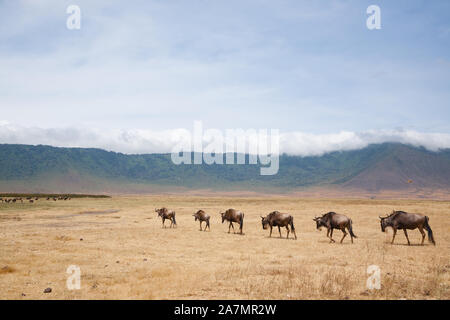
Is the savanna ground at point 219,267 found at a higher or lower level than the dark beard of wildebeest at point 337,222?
lower

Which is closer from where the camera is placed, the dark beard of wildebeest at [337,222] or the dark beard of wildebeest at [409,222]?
the dark beard of wildebeest at [409,222]

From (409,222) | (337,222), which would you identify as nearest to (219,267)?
(337,222)

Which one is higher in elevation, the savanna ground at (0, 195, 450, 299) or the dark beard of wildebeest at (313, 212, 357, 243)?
the dark beard of wildebeest at (313, 212, 357, 243)

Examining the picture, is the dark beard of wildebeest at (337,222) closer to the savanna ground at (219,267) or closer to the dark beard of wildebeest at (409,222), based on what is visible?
the savanna ground at (219,267)

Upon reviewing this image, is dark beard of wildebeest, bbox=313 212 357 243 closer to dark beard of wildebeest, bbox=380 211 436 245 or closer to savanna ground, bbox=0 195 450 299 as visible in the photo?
savanna ground, bbox=0 195 450 299

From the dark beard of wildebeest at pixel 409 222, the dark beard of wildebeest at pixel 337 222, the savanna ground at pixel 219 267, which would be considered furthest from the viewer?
the dark beard of wildebeest at pixel 337 222

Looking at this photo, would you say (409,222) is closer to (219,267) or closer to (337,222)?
(337,222)

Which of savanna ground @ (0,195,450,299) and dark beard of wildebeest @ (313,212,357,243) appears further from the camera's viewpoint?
dark beard of wildebeest @ (313,212,357,243)

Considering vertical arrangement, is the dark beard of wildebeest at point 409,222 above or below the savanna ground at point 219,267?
above

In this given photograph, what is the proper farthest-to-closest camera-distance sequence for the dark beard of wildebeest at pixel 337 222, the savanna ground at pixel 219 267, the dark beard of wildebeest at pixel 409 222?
the dark beard of wildebeest at pixel 337 222 → the dark beard of wildebeest at pixel 409 222 → the savanna ground at pixel 219 267

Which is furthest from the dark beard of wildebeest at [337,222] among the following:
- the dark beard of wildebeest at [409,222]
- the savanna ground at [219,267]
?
the dark beard of wildebeest at [409,222]

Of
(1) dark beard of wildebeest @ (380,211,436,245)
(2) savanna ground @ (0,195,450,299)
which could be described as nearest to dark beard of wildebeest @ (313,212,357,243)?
(2) savanna ground @ (0,195,450,299)
